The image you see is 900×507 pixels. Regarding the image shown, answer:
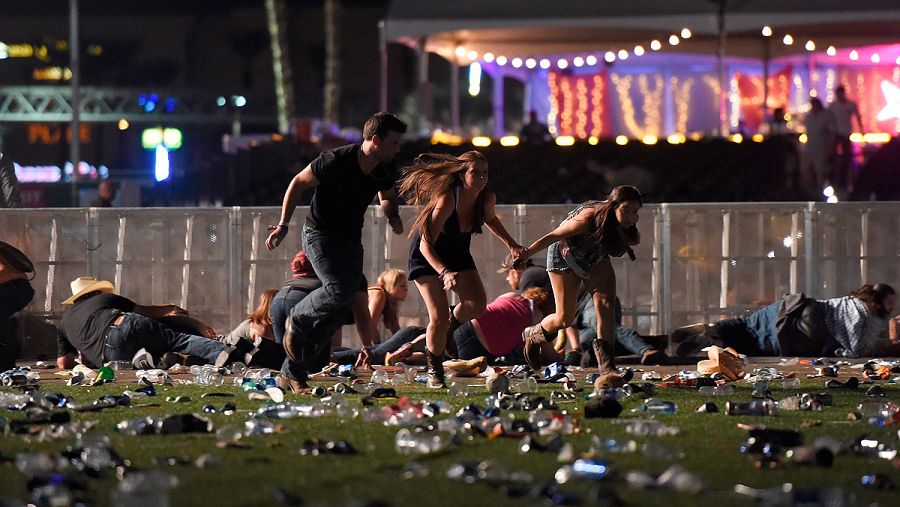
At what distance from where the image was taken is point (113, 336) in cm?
1245

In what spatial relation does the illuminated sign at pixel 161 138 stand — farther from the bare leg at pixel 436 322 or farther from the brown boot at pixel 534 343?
the bare leg at pixel 436 322

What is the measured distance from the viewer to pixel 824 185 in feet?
73.4

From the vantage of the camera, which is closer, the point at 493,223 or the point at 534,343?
the point at 493,223

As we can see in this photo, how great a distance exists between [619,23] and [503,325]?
1178 centimetres

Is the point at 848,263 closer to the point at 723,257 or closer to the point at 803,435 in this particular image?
the point at 723,257

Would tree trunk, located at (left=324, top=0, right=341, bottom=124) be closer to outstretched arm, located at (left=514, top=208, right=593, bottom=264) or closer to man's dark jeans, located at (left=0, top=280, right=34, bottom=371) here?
man's dark jeans, located at (left=0, top=280, right=34, bottom=371)

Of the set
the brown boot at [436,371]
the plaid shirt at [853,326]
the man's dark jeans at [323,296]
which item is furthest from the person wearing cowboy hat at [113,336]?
the plaid shirt at [853,326]

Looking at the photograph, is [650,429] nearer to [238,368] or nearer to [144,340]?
[238,368]

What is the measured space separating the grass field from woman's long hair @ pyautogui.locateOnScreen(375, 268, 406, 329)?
5.21m

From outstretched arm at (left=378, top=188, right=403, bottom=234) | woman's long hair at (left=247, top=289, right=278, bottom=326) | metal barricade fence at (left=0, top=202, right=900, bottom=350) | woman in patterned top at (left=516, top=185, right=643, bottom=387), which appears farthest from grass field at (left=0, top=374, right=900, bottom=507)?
metal barricade fence at (left=0, top=202, right=900, bottom=350)

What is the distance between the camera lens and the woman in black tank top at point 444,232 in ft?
33.6

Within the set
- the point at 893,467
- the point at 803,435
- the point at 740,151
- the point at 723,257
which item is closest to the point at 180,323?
the point at 723,257

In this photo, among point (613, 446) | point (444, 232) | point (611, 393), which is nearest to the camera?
point (613, 446)

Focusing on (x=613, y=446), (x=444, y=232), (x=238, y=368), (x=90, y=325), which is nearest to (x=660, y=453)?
(x=613, y=446)
